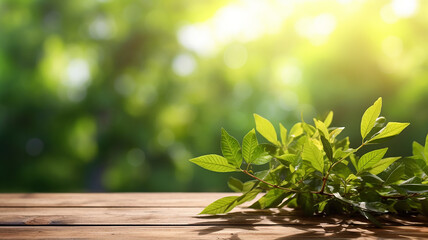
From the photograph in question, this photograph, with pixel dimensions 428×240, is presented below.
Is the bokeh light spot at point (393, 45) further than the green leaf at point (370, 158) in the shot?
Yes

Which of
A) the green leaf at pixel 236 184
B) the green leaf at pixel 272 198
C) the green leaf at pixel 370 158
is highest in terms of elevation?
the green leaf at pixel 370 158

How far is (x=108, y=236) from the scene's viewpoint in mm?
546

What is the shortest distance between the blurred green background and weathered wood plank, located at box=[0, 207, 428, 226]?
4.51m

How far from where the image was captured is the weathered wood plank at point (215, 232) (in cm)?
55

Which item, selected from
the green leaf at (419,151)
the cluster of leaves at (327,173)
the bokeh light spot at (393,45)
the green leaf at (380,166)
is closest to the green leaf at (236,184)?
the cluster of leaves at (327,173)

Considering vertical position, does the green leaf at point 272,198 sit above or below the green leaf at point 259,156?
below

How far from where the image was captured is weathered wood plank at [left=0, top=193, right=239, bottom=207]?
0.83 meters

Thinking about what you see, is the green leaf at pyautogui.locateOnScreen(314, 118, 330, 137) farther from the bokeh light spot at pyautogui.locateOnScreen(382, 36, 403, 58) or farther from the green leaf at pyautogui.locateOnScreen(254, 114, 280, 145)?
the bokeh light spot at pyautogui.locateOnScreen(382, 36, 403, 58)

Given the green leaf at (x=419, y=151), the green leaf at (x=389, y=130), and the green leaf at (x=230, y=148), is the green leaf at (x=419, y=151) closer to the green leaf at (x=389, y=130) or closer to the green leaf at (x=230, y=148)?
the green leaf at (x=389, y=130)

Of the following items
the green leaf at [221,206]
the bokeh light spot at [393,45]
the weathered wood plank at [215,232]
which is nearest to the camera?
the weathered wood plank at [215,232]

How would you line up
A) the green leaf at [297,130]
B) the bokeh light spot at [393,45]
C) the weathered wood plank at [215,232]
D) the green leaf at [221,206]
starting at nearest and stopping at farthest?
the weathered wood plank at [215,232] < the green leaf at [221,206] < the green leaf at [297,130] < the bokeh light spot at [393,45]

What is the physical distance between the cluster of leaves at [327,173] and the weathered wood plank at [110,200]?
0.18 meters

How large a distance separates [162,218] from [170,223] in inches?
1.7

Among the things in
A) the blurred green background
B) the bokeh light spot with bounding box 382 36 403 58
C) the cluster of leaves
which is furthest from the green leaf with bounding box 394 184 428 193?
the bokeh light spot with bounding box 382 36 403 58
